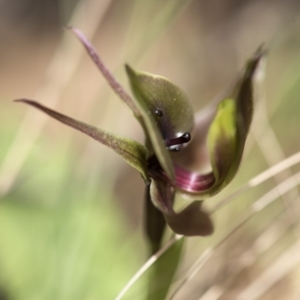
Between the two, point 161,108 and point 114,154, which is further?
point 114,154

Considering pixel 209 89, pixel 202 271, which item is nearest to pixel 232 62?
pixel 209 89

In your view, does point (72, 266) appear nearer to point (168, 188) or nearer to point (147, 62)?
point (168, 188)

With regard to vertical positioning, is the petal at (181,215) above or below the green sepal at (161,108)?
below

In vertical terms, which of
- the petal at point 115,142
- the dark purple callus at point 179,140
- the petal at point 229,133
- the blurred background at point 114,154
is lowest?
the blurred background at point 114,154

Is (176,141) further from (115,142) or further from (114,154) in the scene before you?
(114,154)

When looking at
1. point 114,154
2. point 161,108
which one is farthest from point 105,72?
point 114,154
